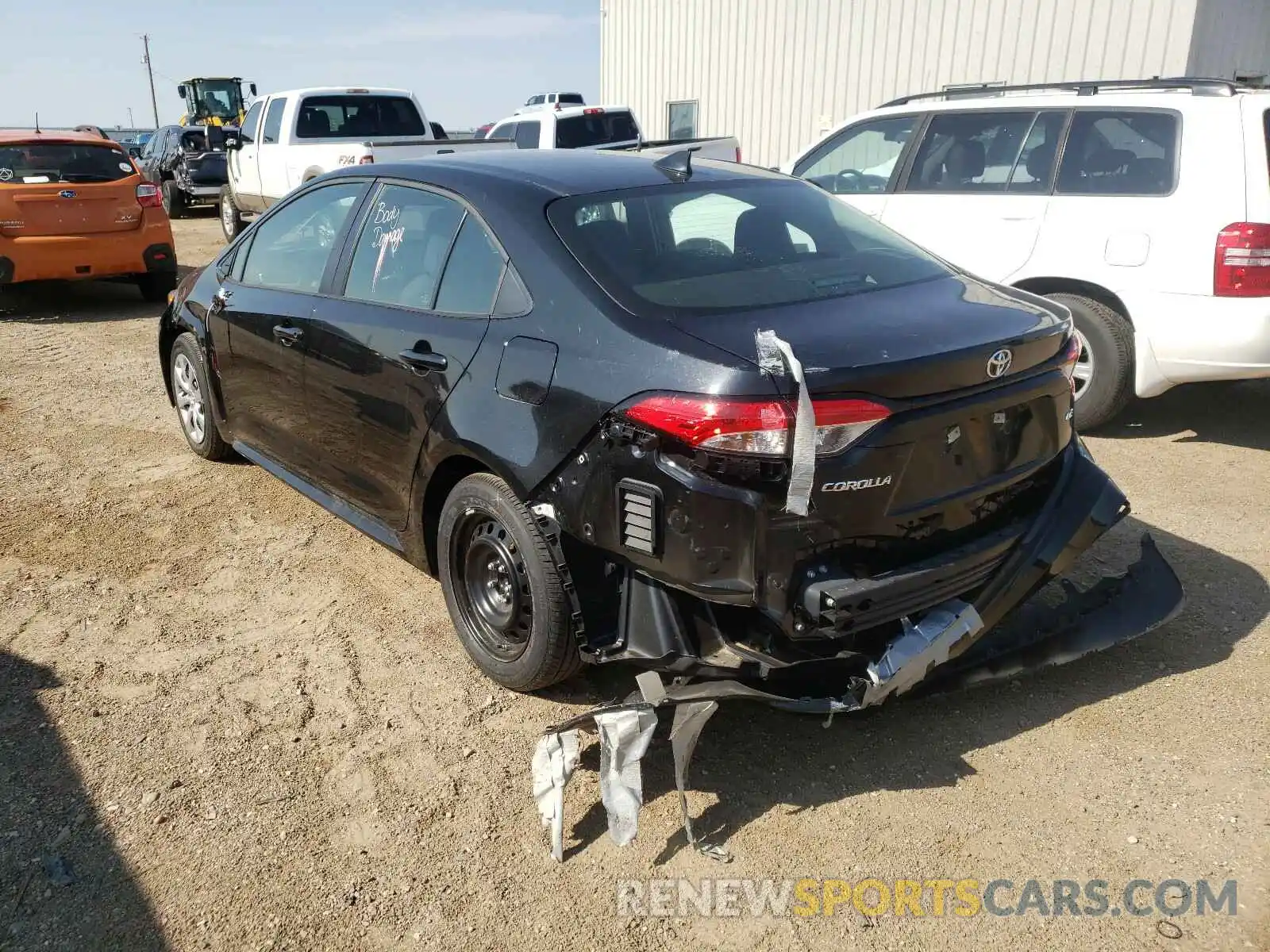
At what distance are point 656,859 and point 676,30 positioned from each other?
54.7 feet

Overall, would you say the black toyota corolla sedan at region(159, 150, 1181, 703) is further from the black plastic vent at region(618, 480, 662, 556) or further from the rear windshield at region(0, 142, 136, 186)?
the rear windshield at region(0, 142, 136, 186)

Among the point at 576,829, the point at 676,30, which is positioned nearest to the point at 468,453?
the point at 576,829

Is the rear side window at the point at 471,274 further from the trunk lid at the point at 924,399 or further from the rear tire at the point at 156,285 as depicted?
the rear tire at the point at 156,285

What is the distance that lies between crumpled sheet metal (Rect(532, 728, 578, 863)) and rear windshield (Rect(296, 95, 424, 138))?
38.0 feet

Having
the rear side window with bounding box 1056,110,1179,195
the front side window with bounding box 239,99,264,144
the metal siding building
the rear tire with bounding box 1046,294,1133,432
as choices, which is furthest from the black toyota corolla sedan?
the front side window with bounding box 239,99,264,144

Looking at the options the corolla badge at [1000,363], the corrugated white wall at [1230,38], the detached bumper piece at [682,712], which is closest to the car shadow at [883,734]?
the detached bumper piece at [682,712]

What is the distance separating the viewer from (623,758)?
2723 millimetres

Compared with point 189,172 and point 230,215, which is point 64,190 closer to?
point 230,215

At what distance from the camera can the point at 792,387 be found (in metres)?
2.53

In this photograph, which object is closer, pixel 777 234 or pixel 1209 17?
pixel 777 234

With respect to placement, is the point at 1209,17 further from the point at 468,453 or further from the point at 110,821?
the point at 110,821

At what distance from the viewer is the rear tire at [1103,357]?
5.56 m

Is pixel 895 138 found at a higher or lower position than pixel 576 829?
higher

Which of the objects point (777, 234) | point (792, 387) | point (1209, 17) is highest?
point (1209, 17)
